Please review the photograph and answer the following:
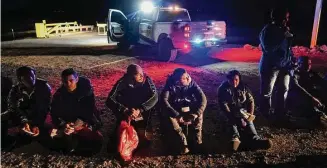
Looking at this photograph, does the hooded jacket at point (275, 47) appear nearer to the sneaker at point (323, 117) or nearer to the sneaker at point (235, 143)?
the sneaker at point (323, 117)

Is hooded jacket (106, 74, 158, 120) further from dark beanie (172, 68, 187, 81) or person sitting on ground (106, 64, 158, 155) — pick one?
dark beanie (172, 68, 187, 81)

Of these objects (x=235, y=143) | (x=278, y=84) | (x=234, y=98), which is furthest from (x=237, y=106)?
(x=278, y=84)

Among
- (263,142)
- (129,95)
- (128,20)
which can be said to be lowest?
(263,142)

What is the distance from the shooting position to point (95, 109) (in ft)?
15.7

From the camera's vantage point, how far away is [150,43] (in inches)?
499

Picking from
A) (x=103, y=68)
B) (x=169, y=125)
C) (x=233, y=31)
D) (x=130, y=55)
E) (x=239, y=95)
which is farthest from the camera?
(x=233, y=31)

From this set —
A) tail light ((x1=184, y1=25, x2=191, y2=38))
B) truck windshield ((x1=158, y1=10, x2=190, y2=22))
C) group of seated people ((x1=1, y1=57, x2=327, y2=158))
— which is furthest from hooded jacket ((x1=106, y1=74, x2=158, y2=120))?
truck windshield ((x1=158, y1=10, x2=190, y2=22))

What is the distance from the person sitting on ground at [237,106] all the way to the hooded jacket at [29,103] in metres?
2.71

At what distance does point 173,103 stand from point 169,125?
0.42 m

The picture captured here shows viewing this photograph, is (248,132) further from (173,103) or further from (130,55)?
(130,55)

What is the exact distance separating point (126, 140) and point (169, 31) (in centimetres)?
754

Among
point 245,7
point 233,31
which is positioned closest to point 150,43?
point 233,31

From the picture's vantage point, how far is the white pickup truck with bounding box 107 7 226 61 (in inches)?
433

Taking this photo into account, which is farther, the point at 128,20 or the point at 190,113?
the point at 128,20
